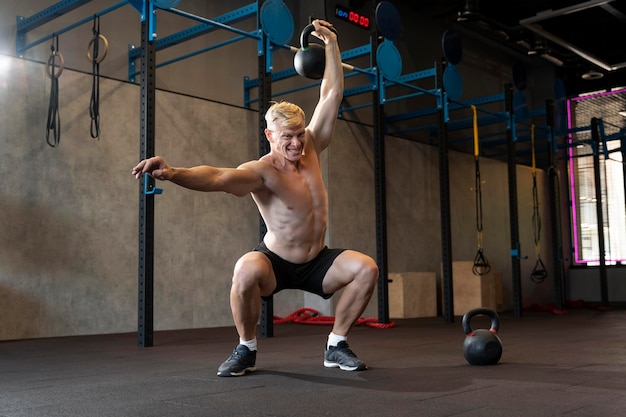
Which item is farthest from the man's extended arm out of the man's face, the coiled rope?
the coiled rope

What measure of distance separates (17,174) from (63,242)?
67cm

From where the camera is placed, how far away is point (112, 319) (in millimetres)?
5863

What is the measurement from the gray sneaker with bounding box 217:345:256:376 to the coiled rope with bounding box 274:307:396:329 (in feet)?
11.0

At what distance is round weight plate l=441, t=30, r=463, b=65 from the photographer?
7504 mm

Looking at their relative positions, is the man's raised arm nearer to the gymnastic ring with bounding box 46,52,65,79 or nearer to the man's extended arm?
the man's extended arm

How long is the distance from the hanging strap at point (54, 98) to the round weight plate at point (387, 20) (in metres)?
3.05

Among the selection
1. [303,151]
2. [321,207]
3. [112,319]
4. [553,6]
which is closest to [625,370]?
[321,207]

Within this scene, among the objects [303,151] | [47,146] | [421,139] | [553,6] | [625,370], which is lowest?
[625,370]

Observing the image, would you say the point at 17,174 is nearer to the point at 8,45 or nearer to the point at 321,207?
the point at 8,45

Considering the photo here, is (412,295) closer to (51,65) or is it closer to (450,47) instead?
(450,47)

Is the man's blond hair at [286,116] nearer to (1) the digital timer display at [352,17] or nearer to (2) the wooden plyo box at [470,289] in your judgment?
(1) the digital timer display at [352,17]

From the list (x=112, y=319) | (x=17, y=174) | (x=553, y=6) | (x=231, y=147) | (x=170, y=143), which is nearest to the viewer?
(x=17, y=174)

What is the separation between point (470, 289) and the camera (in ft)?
27.6

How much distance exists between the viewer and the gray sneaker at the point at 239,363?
2887 mm
